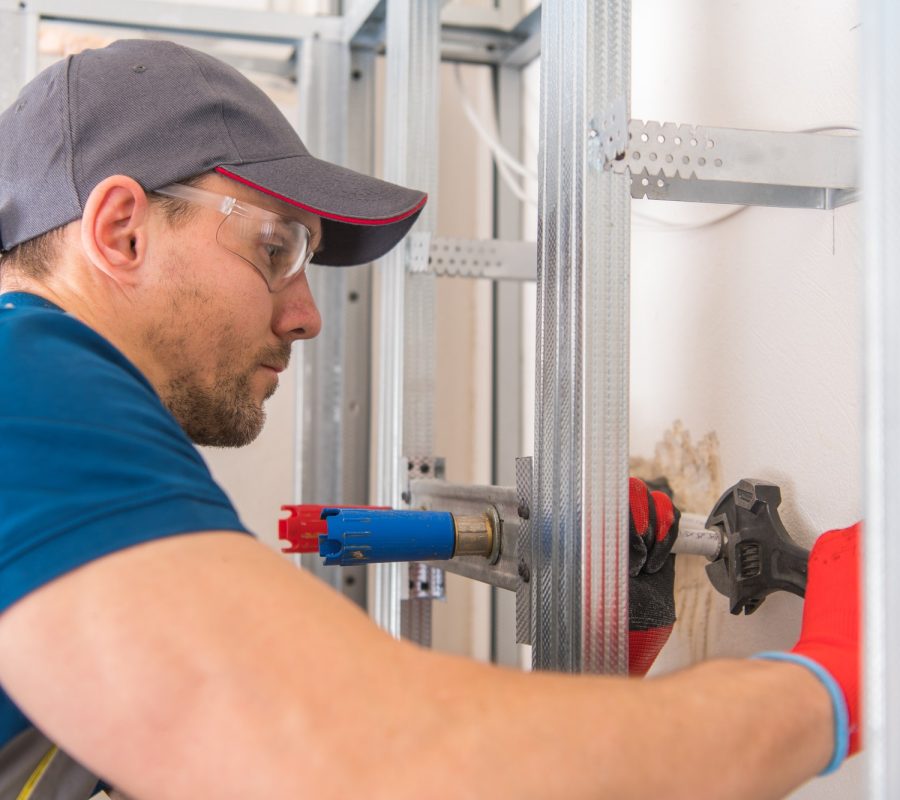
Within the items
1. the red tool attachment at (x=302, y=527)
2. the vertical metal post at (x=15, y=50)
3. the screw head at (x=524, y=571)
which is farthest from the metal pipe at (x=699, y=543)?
the vertical metal post at (x=15, y=50)

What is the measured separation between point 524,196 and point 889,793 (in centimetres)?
142

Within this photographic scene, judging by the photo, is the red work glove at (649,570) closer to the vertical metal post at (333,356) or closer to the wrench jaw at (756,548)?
the wrench jaw at (756,548)

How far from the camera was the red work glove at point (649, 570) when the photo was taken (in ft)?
3.17

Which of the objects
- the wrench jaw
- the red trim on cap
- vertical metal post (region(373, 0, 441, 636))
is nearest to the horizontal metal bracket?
vertical metal post (region(373, 0, 441, 636))

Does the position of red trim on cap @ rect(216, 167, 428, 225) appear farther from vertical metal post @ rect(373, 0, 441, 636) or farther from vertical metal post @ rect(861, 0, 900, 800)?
vertical metal post @ rect(861, 0, 900, 800)

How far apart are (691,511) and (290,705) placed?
0.87m

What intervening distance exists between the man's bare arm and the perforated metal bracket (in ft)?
1.50

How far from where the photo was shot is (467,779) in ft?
1.69

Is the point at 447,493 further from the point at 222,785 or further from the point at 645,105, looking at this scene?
the point at 222,785

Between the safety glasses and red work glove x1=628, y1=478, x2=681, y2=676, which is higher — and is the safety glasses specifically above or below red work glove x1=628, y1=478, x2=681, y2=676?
above

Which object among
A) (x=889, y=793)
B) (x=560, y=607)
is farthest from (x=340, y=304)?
(x=889, y=793)

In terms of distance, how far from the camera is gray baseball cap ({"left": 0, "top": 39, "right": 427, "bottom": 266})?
921 mm

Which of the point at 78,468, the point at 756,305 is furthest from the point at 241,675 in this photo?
the point at 756,305

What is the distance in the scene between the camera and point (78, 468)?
0.57m
